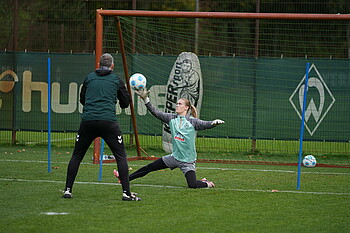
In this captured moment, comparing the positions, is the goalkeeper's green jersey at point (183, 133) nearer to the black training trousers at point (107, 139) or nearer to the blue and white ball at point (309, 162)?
the black training trousers at point (107, 139)

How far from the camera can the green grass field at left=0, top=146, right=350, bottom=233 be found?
695cm

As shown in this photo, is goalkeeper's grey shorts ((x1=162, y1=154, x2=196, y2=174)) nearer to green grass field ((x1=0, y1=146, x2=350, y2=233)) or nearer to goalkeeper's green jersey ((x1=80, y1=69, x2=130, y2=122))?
green grass field ((x1=0, y1=146, x2=350, y2=233))

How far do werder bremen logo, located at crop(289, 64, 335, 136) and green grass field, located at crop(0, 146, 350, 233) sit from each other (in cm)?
286

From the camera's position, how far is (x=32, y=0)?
17859 millimetres

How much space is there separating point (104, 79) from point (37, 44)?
28.3 feet

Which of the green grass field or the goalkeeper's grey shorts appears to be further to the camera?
the goalkeeper's grey shorts

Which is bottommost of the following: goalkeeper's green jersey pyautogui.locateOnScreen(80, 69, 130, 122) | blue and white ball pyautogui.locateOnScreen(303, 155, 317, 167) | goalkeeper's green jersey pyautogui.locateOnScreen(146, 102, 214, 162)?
blue and white ball pyautogui.locateOnScreen(303, 155, 317, 167)

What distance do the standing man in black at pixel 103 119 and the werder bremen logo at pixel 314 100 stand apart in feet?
24.7

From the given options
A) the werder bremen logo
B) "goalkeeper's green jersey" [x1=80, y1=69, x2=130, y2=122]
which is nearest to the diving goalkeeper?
"goalkeeper's green jersey" [x1=80, y1=69, x2=130, y2=122]

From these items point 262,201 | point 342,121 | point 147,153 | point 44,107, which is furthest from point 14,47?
point 262,201

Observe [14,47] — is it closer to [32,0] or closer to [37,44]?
[37,44]

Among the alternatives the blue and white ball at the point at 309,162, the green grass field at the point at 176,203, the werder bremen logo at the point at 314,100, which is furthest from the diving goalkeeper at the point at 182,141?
the werder bremen logo at the point at 314,100

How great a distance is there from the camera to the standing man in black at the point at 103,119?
28.1 feet

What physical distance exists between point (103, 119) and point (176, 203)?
148 centimetres
